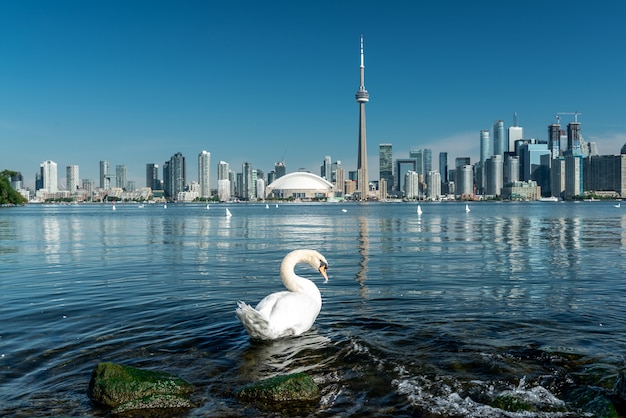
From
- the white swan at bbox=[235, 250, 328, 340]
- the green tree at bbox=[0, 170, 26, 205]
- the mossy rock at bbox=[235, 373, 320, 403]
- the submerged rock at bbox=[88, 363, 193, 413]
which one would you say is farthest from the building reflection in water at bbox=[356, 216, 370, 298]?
the green tree at bbox=[0, 170, 26, 205]

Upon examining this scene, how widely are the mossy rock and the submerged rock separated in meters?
0.74

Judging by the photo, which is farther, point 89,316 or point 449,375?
point 89,316

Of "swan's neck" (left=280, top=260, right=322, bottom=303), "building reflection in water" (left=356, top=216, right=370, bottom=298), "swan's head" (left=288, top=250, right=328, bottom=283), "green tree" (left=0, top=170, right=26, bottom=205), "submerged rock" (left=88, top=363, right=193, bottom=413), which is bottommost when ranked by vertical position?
"building reflection in water" (left=356, top=216, right=370, bottom=298)

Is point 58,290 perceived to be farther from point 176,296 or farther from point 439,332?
point 439,332

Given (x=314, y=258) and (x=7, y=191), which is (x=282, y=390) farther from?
(x=7, y=191)

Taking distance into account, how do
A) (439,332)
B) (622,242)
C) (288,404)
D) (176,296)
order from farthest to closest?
(622,242) < (176,296) < (439,332) < (288,404)

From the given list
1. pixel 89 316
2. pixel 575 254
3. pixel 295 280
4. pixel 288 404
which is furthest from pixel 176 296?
pixel 575 254

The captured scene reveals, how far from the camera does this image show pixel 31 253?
25.4 metres

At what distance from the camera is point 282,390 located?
21.6 feet

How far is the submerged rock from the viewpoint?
6.39 metres

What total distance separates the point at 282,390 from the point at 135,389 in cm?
180

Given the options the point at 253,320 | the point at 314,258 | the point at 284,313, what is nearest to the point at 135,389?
the point at 253,320

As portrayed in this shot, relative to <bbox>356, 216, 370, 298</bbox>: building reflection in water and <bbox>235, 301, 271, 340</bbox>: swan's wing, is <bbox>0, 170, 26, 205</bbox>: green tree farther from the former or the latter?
<bbox>235, 301, 271, 340</bbox>: swan's wing

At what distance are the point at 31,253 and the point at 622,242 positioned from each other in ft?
99.2
